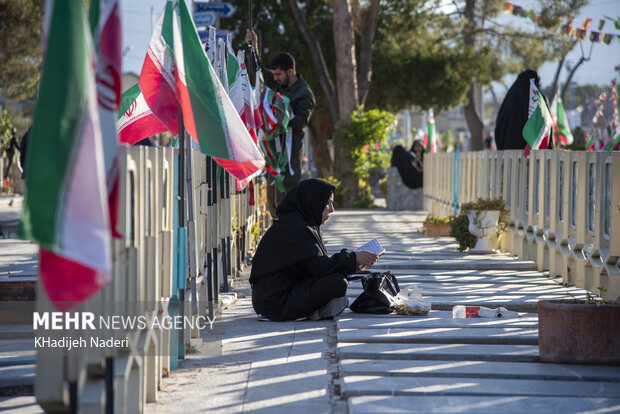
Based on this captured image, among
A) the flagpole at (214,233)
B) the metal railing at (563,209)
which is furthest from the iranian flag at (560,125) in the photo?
the flagpole at (214,233)

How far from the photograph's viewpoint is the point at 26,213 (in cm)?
310

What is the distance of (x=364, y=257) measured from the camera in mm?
6617

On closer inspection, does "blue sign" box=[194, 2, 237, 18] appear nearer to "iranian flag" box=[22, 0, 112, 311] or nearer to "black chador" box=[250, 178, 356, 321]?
"black chador" box=[250, 178, 356, 321]

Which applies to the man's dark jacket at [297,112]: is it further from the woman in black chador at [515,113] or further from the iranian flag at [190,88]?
the iranian flag at [190,88]

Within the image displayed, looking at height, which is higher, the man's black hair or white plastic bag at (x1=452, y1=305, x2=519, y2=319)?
the man's black hair

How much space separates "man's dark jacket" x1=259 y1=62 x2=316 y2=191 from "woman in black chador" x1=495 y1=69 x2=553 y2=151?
348cm

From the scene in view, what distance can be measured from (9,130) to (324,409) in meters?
25.6

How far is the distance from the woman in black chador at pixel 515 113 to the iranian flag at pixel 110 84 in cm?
1010

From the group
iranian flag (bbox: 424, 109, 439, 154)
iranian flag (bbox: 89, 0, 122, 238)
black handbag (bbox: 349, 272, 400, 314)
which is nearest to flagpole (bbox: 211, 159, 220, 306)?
black handbag (bbox: 349, 272, 400, 314)

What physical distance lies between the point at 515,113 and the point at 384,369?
8.73m

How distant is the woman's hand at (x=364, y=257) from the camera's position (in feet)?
21.7

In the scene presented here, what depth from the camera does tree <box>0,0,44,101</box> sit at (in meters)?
26.1

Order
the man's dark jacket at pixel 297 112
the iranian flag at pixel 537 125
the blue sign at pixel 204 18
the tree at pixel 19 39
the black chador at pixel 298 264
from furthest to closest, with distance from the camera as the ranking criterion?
1. the tree at pixel 19 39
2. the blue sign at pixel 204 18
3. the iranian flag at pixel 537 125
4. the man's dark jacket at pixel 297 112
5. the black chador at pixel 298 264

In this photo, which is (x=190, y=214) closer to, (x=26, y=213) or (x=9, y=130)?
(x=26, y=213)
